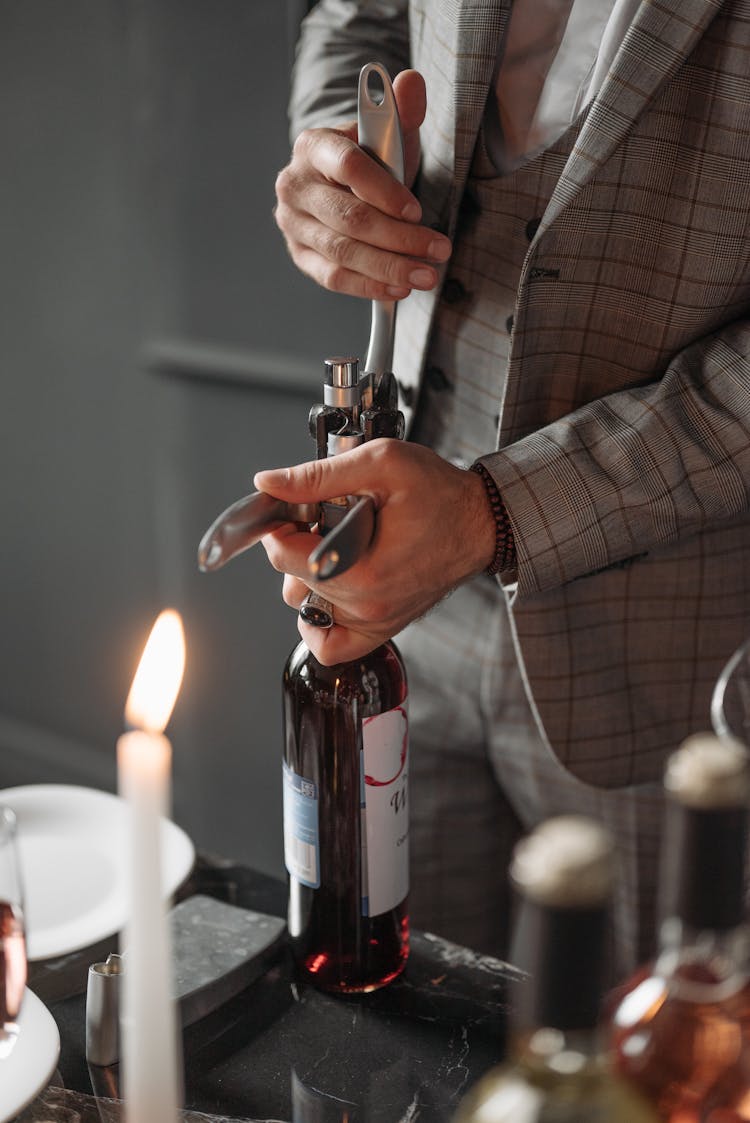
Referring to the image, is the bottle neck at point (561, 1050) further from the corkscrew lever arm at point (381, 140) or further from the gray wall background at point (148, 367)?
the gray wall background at point (148, 367)

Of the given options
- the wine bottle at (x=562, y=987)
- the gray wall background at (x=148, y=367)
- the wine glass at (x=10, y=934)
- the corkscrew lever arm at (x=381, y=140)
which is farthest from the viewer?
the gray wall background at (x=148, y=367)

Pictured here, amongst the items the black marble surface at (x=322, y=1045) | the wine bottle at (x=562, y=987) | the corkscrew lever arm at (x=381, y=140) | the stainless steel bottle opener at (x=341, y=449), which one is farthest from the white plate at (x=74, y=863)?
the wine bottle at (x=562, y=987)

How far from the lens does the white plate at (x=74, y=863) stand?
2.81 feet

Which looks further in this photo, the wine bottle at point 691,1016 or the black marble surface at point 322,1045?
the black marble surface at point 322,1045

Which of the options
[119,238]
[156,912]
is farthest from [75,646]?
[156,912]

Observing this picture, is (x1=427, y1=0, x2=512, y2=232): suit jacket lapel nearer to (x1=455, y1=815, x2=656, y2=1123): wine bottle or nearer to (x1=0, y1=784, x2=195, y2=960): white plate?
(x1=0, y1=784, x2=195, y2=960): white plate

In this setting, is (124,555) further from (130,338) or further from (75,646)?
(130,338)

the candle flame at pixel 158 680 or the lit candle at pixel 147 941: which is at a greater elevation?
the candle flame at pixel 158 680

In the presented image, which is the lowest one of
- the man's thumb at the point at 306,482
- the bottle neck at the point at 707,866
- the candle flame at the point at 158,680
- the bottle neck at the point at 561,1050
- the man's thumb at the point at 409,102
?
the bottle neck at the point at 561,1050

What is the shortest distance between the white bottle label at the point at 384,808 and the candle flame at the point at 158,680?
27cm

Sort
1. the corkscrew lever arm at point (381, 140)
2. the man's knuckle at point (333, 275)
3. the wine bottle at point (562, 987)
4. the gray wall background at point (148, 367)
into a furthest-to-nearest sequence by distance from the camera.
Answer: the gray wall background at point (148, 367), the man's knuckle at point (333, 275), the corkscrew lever arm at point (381, 140), the wine bottle at point (562, 987)

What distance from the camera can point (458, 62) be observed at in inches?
39.3

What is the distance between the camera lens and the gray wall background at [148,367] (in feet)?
6.40

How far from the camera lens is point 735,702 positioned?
0.64 meters
